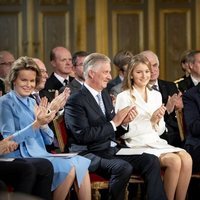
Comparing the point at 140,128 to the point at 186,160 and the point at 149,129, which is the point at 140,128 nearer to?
the point at 149,129

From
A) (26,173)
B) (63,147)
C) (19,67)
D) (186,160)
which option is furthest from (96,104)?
(26,173)

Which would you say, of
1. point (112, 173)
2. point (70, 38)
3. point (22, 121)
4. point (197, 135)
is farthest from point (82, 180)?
point (70, 38)

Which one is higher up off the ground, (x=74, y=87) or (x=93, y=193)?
(x=74, y=87)

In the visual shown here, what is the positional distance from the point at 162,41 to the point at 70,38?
1.22m

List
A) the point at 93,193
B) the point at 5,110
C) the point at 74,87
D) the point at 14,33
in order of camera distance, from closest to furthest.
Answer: the point at 5,110 < the point at 93,193 < the point at 74,87 < the point at 14,33

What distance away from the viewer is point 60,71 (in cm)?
752

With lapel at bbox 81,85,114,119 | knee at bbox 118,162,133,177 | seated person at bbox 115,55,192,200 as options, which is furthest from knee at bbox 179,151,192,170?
lapel at bbox 81,85,114,119

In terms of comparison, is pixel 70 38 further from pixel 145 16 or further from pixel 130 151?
pixel 130 151

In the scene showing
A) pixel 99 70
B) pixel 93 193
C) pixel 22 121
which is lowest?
pixel 93 193

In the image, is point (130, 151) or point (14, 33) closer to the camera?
point (130, 151)

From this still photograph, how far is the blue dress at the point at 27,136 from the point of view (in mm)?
5375

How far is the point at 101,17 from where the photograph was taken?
9.52 meters

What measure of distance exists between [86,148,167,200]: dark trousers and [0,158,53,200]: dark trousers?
57 cm

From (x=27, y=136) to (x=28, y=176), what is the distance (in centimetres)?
35
